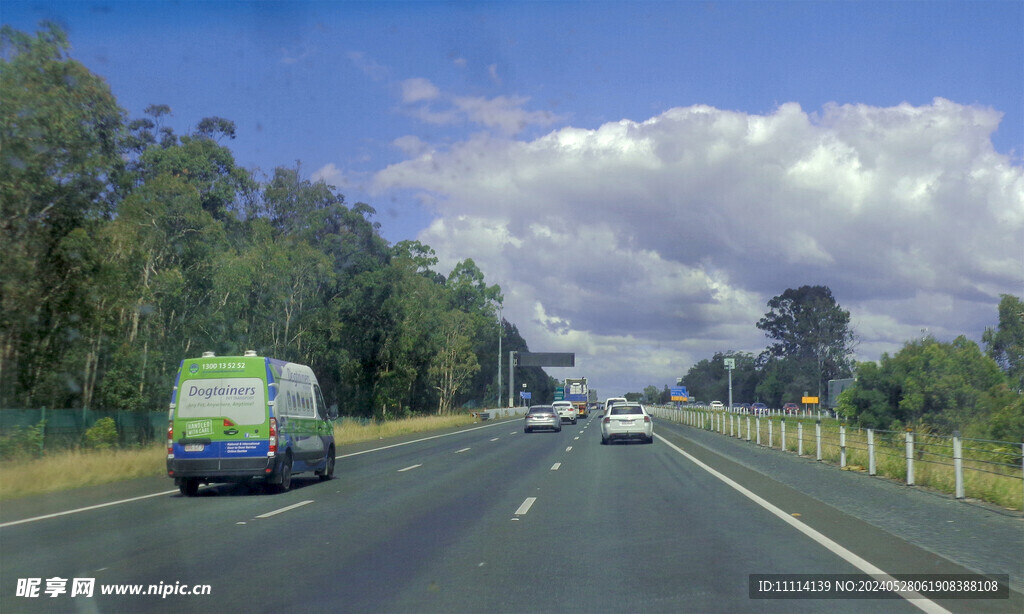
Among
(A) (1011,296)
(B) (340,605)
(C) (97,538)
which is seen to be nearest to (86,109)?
(C) (97,538)

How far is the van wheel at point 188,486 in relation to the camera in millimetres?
15969

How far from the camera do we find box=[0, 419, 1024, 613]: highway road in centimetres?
734

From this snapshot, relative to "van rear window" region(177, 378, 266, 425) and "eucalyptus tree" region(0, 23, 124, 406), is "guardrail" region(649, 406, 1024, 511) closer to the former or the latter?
"van rear window" region(177, 378, 266, 425)

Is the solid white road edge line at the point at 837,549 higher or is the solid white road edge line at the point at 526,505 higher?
the solid white road edge line at the point at 837,549

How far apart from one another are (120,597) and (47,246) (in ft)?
67.3

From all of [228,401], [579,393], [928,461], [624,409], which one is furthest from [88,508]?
[579,393]

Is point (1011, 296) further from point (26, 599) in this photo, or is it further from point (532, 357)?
point (532, 357)

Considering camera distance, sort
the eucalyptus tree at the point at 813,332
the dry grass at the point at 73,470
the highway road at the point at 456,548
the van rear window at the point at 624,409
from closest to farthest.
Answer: the highway road at the point at 456,548
the dry grass at the point at 73,470
the van rear window at the point at 624,409
the eucalyptus tree at the point at 813,332

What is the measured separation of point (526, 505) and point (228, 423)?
5.80m

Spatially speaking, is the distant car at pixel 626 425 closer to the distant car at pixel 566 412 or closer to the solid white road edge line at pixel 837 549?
the solid white road edge line at pixel 837 549

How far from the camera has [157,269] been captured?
128ft

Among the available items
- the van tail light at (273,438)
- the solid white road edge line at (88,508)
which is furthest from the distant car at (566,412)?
the van tail light at (273,438)

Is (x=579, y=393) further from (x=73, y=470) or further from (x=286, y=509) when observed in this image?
(x=286, y=509)

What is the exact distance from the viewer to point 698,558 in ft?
29.9
